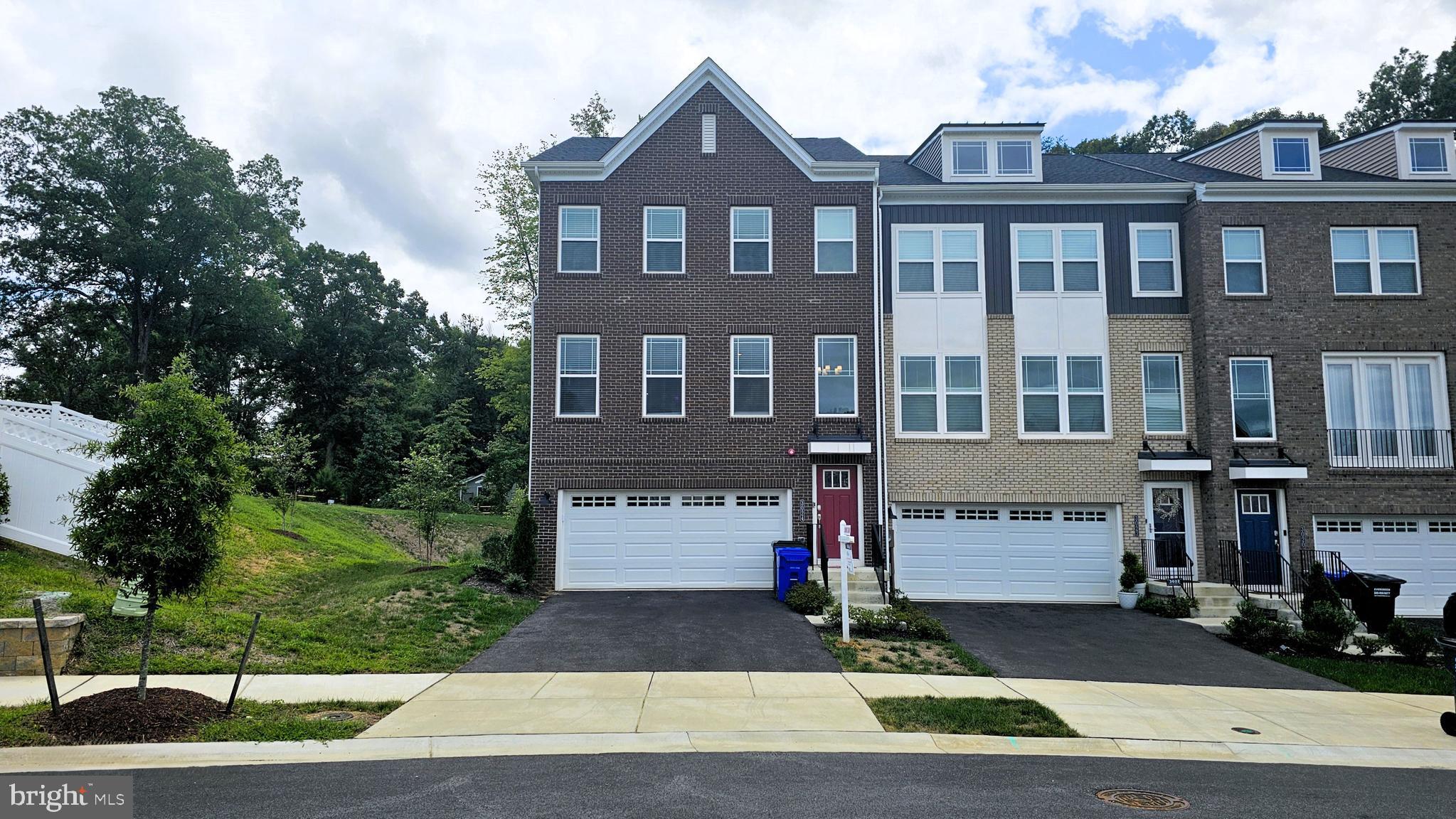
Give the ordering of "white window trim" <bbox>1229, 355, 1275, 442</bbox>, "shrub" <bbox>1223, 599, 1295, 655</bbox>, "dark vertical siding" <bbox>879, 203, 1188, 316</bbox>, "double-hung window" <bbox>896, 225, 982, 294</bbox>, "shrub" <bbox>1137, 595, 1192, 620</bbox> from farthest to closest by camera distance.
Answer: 1. "double-hung window" <bbox>896, 225, 982, 294</bbox>
2. "dark vertical siding" <bbox>879, 203, 1188, 316</bbox>
3. "white window trim" <bbox>1229, 355, 1275, 442</bbox>
4. "shrub" <bbox>1137, 595, 1192, 620</bbox>
5. "shrub" <bbox>1223, 599, 1295, 655</bbox>

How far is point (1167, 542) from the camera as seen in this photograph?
56.5 ft

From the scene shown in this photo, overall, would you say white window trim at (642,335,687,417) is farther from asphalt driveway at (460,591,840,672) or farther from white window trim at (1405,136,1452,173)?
white window trim at (1405,136,1452,173)

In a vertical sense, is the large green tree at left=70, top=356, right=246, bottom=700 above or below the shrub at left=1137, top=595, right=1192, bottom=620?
above

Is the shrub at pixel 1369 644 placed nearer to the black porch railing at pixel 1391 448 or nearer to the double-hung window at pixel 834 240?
the black porch railing at pixel 1391 448

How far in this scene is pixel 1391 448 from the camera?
17203 mm

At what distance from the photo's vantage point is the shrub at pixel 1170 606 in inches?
604

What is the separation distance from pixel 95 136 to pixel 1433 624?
150ft

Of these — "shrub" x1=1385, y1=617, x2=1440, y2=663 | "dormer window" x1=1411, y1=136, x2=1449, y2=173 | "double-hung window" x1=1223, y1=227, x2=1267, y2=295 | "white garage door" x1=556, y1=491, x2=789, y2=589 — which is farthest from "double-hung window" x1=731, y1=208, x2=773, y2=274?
"dormer window" x1=1411, y1=136, x2=1449, y2=173

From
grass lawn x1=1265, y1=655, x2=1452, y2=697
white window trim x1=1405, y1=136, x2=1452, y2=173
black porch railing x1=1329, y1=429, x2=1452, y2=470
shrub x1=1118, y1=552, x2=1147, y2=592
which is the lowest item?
grass lawn x1=1265, y1=655, x2=1452, y2=697

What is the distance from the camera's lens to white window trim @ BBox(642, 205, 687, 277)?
17.8 meters

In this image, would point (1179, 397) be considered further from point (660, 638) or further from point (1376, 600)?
point (660, 638)

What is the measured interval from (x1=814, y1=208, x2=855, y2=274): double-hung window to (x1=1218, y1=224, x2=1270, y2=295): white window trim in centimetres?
821

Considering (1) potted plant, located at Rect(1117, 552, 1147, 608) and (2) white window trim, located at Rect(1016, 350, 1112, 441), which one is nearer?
(1) potted plant, located at Rect(1117, 552, 1147, 608)

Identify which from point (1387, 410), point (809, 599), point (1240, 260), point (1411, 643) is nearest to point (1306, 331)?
point (1240, 260)
